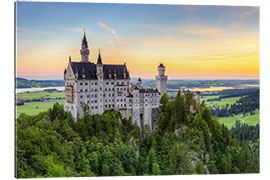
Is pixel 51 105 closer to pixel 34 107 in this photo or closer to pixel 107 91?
pixel 34 107

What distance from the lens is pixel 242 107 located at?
17.1m

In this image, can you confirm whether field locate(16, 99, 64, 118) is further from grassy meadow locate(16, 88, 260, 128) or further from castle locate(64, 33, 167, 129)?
castle locate(64, 33, 167, 129)

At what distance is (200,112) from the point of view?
17656 mm

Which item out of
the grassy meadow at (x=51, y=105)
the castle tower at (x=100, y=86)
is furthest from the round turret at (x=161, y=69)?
the castle tower at (x=100, y=86)

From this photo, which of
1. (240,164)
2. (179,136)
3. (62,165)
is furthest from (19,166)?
(240,164)

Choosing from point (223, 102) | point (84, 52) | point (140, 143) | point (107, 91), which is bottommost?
point (140, 143)

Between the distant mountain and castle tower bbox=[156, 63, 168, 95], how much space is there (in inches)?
228

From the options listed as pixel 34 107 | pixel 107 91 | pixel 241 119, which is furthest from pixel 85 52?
pixel 241 119

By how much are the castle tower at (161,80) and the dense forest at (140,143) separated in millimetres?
708

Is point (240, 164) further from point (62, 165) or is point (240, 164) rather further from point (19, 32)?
point (19, 32)

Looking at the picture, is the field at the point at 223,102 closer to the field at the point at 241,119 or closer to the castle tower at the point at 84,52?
the field at the point at 241,119

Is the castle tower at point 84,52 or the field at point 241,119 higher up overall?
the castle tower at point 84,52

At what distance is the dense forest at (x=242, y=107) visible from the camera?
16125mm

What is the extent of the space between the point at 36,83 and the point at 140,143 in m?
6.79
